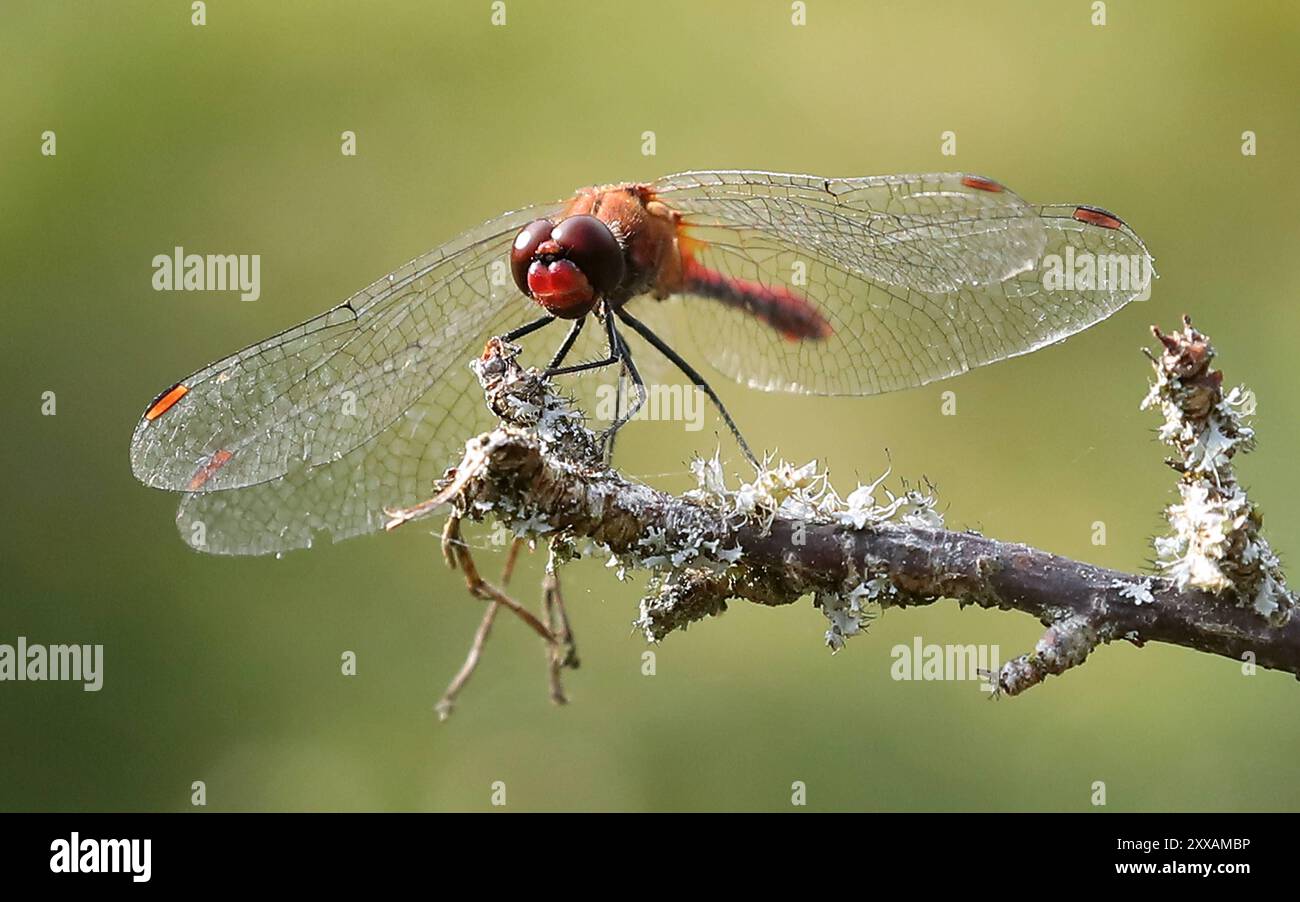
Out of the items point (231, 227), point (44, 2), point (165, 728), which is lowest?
point (165, 728)

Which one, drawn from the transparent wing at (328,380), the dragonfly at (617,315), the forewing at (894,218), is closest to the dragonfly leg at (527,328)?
the dragonfly at (617,315)

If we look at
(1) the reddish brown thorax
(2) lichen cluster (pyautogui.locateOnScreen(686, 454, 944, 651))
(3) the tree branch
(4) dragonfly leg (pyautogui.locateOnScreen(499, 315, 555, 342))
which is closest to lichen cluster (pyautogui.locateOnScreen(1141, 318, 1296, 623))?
(3) the tree branch

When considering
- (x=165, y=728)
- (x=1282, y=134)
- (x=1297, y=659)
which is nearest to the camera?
(x=1297, y=659)

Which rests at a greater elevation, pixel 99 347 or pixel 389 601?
pixel 99 347

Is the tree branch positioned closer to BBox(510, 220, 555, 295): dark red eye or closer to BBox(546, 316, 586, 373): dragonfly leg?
BBox(510, 220, 555, 295): dark red eye

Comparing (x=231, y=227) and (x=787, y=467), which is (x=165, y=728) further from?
(x=787, y=467)

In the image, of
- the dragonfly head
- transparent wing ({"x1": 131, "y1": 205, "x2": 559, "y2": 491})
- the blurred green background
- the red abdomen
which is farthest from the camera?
the blurred green background

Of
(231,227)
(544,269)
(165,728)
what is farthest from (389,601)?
(544,269)
